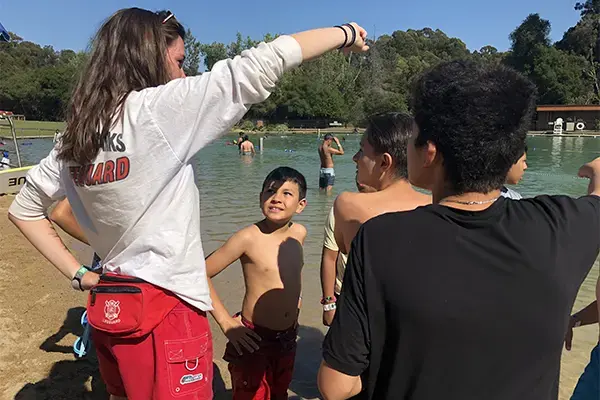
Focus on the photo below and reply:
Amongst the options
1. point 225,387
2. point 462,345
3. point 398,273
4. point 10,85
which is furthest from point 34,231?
point 10,85

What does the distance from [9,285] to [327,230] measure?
4216mm

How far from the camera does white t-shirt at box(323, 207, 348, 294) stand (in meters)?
2.96

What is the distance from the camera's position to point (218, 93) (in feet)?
4.97

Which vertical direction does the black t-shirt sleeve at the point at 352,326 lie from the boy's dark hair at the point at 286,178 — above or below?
below

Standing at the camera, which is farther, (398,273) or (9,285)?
(9,285)

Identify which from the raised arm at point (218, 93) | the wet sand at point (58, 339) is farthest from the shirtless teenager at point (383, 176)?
the wet sand at point (58, 339)

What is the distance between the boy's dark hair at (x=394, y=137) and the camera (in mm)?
2215

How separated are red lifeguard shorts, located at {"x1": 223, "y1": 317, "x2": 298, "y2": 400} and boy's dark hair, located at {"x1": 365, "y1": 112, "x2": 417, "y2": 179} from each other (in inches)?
50.0

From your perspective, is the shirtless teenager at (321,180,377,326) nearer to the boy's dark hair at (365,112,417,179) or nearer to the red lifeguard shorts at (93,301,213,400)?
the boy's dark hair at (365,112,417,179)

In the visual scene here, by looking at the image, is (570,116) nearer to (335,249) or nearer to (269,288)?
(335,249)

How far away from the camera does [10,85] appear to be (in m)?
69.5

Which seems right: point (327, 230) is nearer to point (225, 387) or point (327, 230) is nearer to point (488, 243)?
point (225, 387)

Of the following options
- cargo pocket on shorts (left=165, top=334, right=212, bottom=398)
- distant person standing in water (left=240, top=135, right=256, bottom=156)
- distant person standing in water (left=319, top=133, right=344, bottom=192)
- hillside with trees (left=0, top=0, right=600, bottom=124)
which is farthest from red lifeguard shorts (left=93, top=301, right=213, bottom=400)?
hillside with trees (left=0, top=0, right=600, bottom=124)

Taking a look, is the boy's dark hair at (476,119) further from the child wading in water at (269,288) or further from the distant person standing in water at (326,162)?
the distant person standing in water at (326,162)
